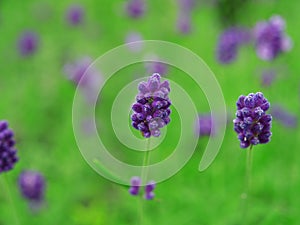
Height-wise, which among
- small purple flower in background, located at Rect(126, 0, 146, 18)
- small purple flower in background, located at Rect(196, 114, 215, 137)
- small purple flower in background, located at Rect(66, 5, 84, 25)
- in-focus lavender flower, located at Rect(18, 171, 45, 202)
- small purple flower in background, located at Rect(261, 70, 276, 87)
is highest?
small purple flower in background, located at Rect(66, 5, 84, 25)

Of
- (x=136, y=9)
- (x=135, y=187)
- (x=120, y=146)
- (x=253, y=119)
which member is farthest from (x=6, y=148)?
(x=136, y=9)

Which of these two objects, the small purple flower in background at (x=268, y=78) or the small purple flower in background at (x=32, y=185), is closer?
the small purple flower in background at (x=32, y=185)

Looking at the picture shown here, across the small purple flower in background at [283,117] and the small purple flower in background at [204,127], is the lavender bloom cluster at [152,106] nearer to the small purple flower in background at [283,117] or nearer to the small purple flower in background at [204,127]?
the small purple flower in background at [204,127]

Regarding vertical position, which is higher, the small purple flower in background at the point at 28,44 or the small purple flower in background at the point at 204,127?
the small purple flower in background at the point at 28,44

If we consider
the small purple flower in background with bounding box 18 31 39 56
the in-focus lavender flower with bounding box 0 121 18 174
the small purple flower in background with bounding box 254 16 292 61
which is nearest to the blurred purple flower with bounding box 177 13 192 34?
the small purple flower in background with bounding box 18 31 39 56

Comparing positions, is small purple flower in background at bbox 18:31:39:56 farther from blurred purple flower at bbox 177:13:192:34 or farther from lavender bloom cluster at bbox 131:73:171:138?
lavender bloom cluster at bbox 131:73:171:138

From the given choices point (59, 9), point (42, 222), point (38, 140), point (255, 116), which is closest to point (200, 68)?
point (38, 140)

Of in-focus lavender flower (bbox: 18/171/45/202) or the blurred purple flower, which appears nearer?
in-focus lavender flower (bbox: 18/171/45/202)

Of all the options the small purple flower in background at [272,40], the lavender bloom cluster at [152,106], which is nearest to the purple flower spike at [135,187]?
the lavender bloom cluster at [152,106]
